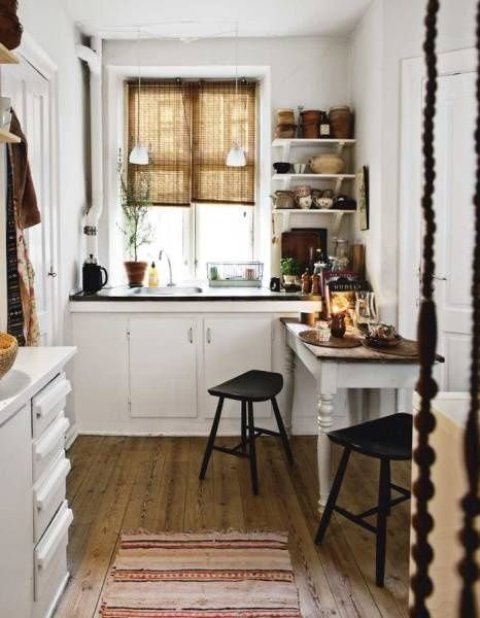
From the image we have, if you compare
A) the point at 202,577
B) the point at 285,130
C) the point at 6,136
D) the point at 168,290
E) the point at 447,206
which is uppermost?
the point at 285,130

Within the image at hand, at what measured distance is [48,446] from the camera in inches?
69.7

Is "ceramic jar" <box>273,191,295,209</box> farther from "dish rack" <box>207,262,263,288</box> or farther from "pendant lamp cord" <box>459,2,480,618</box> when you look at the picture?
"pendant lamp cord" <box>459,2,480,618</box>

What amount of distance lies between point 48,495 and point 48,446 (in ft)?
0.50

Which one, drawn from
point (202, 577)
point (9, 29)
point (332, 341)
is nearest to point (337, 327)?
point (332, 341)

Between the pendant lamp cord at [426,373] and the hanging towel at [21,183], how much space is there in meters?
2.24

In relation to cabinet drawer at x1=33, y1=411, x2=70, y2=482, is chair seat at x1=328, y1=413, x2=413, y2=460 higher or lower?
lower

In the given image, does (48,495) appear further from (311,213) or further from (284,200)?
(311,213)

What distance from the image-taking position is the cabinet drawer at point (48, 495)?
5.52 ft

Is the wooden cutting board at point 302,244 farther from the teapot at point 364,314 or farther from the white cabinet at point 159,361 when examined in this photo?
the teapot at point 364,314

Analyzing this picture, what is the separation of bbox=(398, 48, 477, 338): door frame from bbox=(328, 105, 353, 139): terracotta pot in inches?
25.5

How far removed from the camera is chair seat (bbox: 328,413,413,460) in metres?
2.04

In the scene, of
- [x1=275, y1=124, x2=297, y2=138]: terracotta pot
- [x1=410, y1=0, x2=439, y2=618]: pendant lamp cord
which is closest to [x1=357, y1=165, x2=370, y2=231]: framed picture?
[x1=275, y1=124, x2=297, y2=138]: terracotta pot

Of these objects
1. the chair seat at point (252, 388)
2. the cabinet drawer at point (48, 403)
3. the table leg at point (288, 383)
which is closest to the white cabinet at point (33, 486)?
the cabinet drawer at point (48, 403)

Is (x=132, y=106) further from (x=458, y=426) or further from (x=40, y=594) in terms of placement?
(x=458, y=426)
